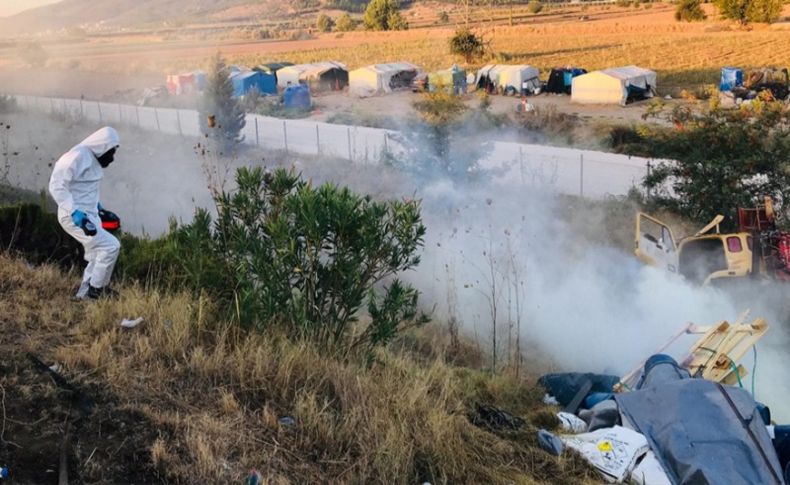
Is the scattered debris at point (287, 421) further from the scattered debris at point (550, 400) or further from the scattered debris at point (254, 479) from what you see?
the scattered debris at point (550, 400)

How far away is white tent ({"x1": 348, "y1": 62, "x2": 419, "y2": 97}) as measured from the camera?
124 ft

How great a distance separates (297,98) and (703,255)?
26947 millimetres

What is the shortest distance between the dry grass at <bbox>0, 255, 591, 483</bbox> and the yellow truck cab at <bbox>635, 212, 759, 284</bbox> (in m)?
5.50

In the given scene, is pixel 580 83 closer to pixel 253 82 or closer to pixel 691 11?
pixel 253 82

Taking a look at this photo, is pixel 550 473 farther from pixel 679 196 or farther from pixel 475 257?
pixel 679 196

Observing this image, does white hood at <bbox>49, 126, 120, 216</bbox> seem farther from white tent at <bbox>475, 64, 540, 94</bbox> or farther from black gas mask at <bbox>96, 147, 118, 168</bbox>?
white tent at <bbox>475, 64, 540, 94</bbox>

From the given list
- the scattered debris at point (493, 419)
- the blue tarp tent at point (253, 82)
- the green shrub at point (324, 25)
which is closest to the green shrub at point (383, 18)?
the green shrub at point (324, 25)

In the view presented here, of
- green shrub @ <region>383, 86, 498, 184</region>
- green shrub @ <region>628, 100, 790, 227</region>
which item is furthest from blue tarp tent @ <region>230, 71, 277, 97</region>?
green shrub @ <region>628, 100, 790, 227</region>

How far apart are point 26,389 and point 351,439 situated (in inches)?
67.0

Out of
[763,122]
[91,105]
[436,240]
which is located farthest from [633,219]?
[91,105]

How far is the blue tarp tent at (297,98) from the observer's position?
34281 millimetres

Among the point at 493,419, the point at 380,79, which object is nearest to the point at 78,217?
the point at 493,419

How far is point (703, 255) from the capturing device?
974 centimetres

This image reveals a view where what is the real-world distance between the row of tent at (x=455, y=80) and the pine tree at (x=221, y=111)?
782cm
